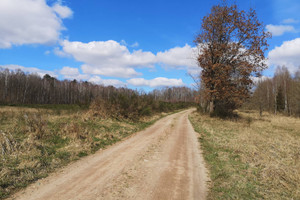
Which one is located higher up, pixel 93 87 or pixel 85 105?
pixel 93 87

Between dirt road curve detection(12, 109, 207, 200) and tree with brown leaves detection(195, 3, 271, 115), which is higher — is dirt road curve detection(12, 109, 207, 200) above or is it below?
below

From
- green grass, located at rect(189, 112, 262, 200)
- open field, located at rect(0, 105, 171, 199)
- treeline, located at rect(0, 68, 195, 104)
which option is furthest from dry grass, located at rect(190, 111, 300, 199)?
treeline, located at rect(0, 68, 195, 104)

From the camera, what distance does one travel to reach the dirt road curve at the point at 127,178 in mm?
4104

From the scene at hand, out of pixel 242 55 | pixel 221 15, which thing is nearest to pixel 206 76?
pixel 242 55

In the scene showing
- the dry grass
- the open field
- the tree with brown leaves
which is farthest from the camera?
the tree with brown leaves

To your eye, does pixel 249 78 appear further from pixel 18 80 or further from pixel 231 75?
pixel 18 80

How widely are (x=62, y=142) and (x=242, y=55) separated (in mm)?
19624

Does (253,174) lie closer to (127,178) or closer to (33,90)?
(127,178)

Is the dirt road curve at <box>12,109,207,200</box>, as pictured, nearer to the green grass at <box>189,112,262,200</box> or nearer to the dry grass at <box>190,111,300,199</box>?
the green grass at <box>189,112,262,200</box>

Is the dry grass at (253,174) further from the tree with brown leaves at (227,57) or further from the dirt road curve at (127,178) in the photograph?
the tree with brown leaves at (227,57)

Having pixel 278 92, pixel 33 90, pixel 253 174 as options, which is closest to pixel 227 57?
pixel 253 174

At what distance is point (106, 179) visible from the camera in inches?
193

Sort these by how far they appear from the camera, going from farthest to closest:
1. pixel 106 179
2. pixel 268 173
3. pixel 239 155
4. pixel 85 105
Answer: pixel 85 105 < pixel 239 155 < pixel 268 173 < pixel 106 179

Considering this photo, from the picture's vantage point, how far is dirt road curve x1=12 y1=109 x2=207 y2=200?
13.5 feet
